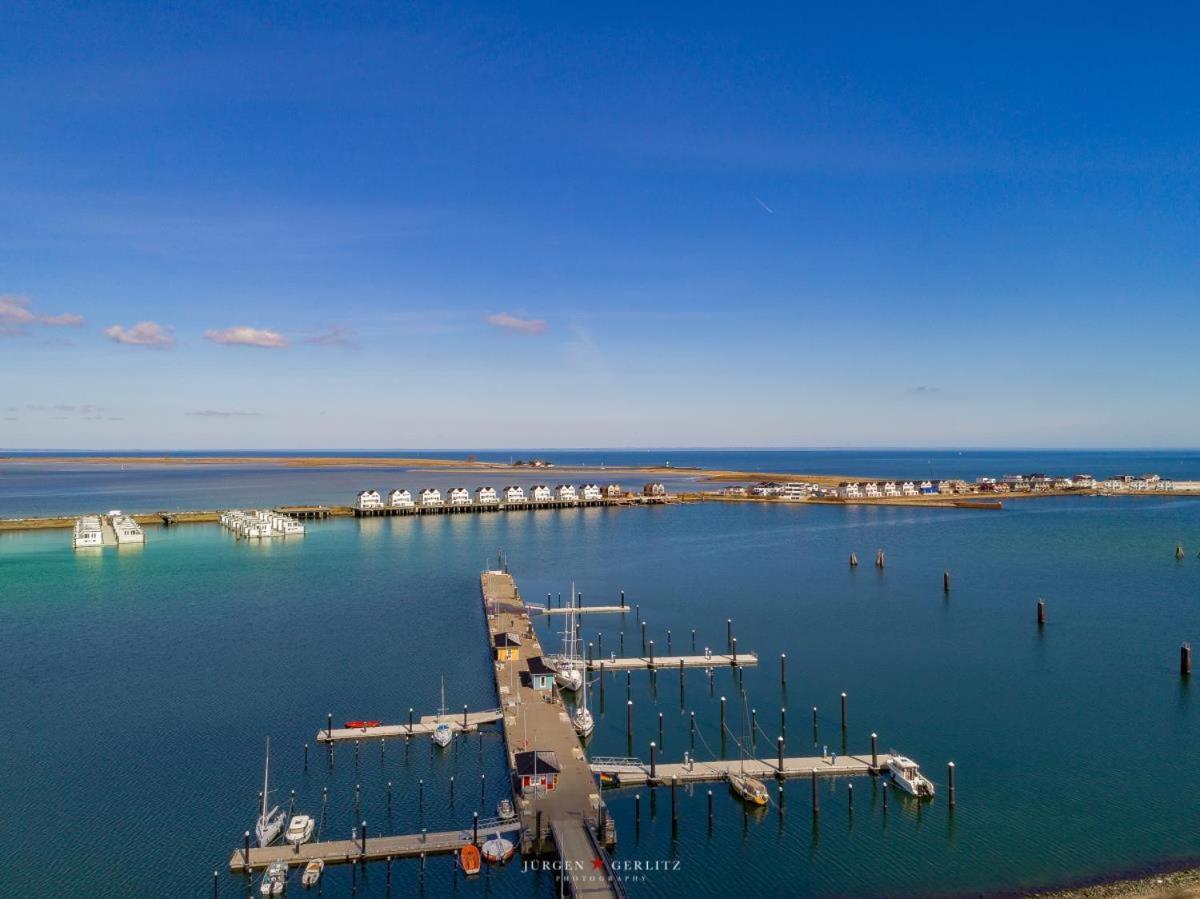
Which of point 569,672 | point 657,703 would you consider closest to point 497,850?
point 657,703

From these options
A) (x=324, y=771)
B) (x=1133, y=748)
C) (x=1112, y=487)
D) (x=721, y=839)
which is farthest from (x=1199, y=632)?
(x=1112, y=487)

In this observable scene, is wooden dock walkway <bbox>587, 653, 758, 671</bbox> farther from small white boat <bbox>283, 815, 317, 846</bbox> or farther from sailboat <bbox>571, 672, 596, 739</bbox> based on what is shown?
small white boat <bbox>283, 815, 317, 846</bbox>

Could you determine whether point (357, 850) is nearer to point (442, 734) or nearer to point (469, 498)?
point (442, 734)

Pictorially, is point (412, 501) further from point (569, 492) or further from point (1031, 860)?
point (1031, 860)

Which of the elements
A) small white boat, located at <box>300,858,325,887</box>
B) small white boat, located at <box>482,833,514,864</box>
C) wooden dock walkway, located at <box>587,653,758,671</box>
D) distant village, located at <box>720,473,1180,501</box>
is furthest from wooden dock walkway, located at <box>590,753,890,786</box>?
distant village, located at <box>720,473,1180,501</box>

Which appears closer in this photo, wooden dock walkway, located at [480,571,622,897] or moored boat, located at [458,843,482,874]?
wooden dock walkway, located at [480,571,622,897]

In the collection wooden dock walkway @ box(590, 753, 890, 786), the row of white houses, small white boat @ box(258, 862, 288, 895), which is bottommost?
small white boat @ box(258, 862, 288, 895)

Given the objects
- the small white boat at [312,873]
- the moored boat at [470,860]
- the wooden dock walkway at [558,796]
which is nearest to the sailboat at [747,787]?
the wooden dock walkway at [558,796]
